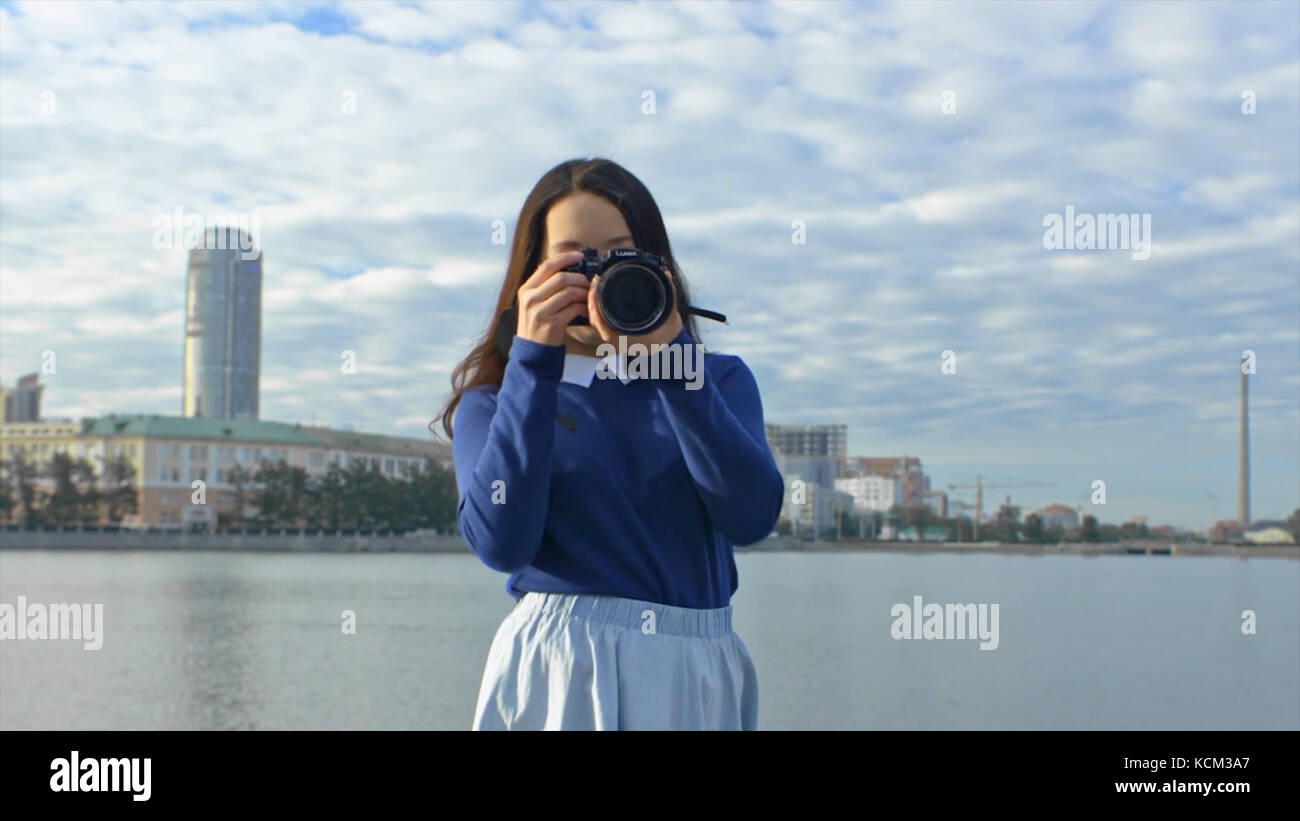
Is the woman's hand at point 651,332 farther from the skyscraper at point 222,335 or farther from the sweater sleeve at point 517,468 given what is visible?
the skyscraper at point 222,335

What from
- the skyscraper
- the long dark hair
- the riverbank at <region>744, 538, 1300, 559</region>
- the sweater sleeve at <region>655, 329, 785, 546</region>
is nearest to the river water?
the long dark hair

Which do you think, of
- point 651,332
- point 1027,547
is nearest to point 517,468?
point 651,332

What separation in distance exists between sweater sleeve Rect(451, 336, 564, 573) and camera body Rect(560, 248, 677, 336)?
82 mm

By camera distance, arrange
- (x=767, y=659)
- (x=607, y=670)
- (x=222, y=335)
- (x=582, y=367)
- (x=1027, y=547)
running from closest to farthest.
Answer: (x=607, y=670), (x=582, y=367), (x=767, y=659), (x=1027, y=547), (x=222, y=335)

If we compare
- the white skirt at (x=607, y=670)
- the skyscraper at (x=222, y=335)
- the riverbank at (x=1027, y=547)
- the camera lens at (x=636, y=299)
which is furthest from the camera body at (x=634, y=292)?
the skyscraper at (x=222, y=335)

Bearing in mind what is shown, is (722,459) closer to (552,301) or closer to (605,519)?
(605,519)

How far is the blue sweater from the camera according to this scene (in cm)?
141

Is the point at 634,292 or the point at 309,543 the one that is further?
the point at 309,543

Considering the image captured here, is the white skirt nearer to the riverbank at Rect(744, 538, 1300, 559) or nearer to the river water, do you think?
the river water

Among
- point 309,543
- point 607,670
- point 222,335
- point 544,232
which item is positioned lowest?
point 309,543

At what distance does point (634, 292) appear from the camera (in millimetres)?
1465

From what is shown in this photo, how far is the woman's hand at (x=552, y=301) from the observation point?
1.46 metres

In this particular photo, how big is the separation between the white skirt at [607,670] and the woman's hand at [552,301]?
315 mm

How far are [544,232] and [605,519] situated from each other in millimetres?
425
